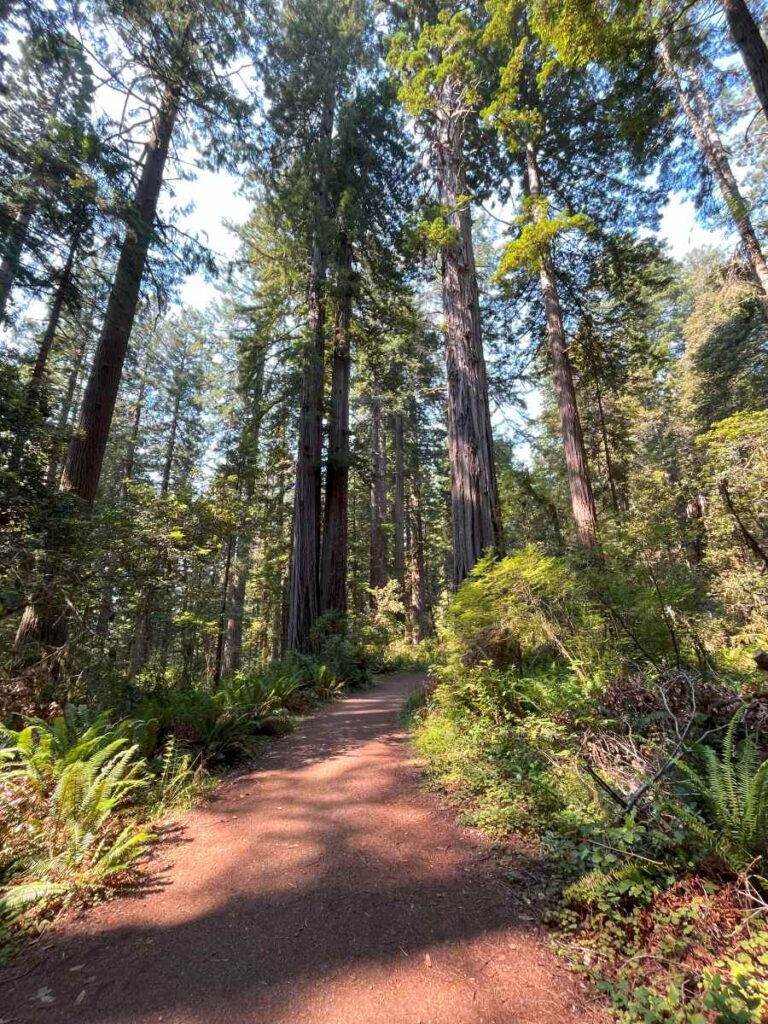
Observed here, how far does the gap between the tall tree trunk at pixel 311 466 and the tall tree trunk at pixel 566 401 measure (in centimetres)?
501

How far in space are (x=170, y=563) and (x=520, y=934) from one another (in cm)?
608

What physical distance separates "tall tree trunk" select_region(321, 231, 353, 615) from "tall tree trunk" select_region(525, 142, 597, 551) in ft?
15.9

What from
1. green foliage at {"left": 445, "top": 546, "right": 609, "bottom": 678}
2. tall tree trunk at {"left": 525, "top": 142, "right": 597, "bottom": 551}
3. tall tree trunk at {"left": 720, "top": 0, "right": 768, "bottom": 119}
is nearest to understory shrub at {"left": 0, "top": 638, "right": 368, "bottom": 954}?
green foliage at {"left": 445, "top": 546, "right": 609, "bottom": 678}

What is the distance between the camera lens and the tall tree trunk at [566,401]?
8460 mm

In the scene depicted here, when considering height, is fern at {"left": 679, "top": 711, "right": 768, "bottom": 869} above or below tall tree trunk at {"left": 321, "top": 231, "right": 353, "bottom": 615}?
below

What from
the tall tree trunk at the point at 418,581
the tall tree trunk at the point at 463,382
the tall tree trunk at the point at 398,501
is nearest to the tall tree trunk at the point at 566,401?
the tall tree trunk at the point at 463,382

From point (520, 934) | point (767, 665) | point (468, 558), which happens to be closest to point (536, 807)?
point (520, 934)

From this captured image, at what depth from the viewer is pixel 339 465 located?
11.1 meters

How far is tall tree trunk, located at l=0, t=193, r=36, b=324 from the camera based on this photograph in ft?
18.0

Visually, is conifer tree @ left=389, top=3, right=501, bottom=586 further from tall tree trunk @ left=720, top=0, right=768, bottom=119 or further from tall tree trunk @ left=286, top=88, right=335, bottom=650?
tall tree trunk @ left=286, top=88, right=335, bottom=650

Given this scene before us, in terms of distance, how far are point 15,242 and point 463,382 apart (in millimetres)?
6854

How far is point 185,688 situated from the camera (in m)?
6.05

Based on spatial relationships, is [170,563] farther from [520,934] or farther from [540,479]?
[540,479]

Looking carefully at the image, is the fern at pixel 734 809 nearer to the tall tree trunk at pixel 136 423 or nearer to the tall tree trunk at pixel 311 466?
the tall tree trunk at pixel 311 466
